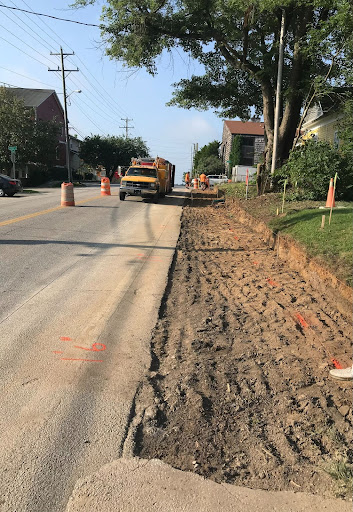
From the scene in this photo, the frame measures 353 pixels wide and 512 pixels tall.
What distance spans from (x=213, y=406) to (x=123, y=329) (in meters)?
1.81

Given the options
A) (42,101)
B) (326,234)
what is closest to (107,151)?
(42,101)

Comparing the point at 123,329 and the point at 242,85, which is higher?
the point at 242,85

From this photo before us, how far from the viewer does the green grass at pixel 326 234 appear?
6325 mm

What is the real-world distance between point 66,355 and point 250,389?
1778 millimetres

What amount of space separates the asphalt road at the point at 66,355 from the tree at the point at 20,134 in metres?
35.6

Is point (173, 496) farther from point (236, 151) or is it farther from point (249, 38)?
point (236, 151)

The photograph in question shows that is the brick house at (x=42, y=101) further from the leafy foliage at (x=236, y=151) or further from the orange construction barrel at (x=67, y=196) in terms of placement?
the orange construction barrel at (x=67, y=196)

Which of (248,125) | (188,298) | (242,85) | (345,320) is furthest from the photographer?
(248,125)

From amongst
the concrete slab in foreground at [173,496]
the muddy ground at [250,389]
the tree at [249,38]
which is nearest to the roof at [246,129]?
the tree at [249,38]

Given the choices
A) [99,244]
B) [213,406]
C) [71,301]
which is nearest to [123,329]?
[71,301]

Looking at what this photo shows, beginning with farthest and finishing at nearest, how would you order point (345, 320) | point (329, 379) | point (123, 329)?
1. point (345, 320)
2. point (123, 329)
3. point (329, 379)

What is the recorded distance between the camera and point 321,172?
13.2 m

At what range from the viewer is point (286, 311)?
18.0 feet

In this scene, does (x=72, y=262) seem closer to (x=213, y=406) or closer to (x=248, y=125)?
(x=213, y=406)
